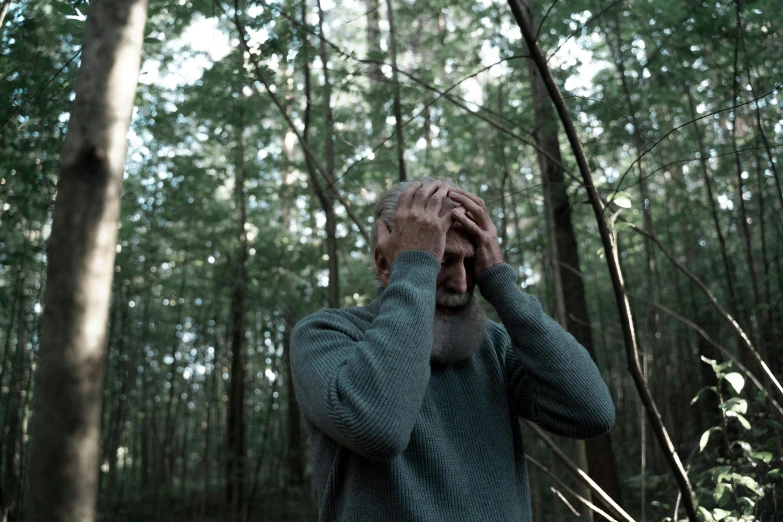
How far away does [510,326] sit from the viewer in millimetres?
1449

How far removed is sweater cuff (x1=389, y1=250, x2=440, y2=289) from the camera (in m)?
1.34

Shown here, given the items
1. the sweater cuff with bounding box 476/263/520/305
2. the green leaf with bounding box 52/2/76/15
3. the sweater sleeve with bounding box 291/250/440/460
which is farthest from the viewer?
the green leaf with bounding box 52/2/76/15

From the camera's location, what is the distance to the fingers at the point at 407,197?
4.77 feet

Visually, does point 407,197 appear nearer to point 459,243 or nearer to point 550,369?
point 459,243

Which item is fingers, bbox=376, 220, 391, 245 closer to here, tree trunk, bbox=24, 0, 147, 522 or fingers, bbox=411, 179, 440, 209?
fingers, bbox=411, 179, 440, 209

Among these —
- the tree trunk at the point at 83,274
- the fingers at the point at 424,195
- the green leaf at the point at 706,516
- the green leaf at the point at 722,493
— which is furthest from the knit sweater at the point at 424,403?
the green leaf at the point at 722,493

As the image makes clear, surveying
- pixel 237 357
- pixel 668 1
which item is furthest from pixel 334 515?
pixel 237 357

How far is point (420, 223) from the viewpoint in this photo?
141 centimetres

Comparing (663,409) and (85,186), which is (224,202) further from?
(85,186)

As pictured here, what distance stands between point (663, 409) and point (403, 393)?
26.6 ft

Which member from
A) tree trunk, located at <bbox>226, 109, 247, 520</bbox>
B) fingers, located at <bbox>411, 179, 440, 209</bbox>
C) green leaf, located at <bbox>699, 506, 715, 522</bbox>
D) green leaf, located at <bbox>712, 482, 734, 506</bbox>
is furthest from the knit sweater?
tree trunk, located at <bbox>226, 109, 247, 520</bbox>

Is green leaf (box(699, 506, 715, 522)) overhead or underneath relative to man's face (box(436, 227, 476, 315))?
underneath

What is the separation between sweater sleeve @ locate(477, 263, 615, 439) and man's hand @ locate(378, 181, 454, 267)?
16cm

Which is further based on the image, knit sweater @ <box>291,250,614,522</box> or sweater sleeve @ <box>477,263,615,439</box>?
sweater sleeve @ <box>477,263,615,439</box>
